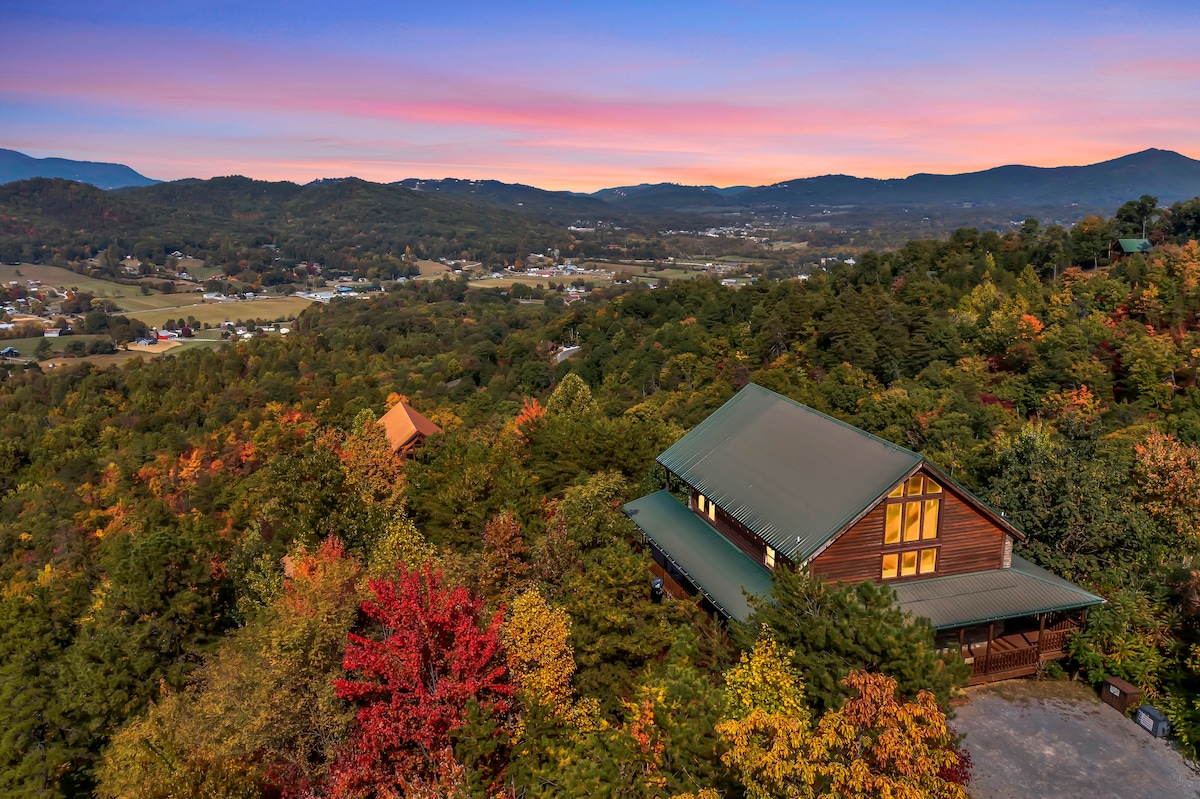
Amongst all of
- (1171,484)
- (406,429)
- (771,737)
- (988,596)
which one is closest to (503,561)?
(771,737)

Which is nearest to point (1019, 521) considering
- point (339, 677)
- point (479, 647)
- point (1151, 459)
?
point (1151, 459)

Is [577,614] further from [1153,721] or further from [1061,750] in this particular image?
[1153,721]

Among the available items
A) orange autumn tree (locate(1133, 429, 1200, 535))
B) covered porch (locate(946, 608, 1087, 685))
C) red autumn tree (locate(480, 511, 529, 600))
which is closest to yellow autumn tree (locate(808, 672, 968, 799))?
covered porch (locate(946, 608, 1087, 685))

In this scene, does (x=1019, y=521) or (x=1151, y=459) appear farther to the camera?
(x=1151, y=459)

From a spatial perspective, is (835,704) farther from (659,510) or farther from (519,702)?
(659,510)

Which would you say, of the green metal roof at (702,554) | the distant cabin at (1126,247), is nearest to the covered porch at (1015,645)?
the green metal roof at (702,554)

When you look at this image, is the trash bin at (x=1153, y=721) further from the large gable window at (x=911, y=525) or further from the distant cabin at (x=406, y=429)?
the distant cabin at (x=406, y=429)

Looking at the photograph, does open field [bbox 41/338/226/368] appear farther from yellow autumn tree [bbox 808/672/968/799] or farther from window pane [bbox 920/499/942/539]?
yellow autumn tree [bbox 808/672/968/799]
